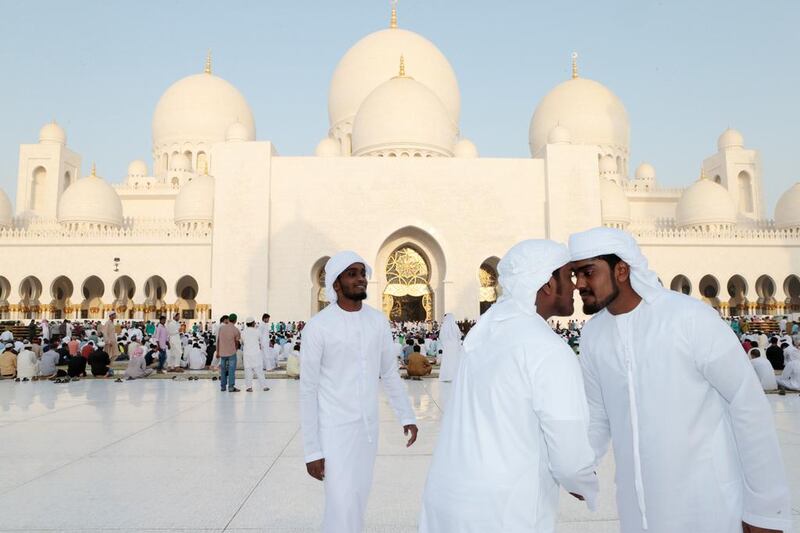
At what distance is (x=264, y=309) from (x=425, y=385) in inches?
492

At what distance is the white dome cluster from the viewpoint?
24.3 meters

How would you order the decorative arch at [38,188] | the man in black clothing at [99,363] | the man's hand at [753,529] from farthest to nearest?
the decorative arch at [38,188], the man in black clothing at [99,363], the man's hand at [753,529]

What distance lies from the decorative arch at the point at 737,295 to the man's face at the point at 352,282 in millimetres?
23390

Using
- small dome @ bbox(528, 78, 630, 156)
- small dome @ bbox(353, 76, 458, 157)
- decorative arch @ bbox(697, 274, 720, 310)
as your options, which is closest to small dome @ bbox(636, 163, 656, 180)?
small dome @ bbox(528, 78, 630, 156)

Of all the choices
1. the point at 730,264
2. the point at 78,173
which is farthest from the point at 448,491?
the point at 78,173

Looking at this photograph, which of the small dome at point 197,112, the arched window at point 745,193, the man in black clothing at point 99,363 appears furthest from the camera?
the small dome at point 197,112

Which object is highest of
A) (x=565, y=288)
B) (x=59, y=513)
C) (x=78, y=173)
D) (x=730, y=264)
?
(x=78, y=173)

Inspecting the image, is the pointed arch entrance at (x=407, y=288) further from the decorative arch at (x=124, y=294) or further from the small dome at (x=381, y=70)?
the decorative arch at (x=124, y=294)

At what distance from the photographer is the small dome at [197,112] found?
94.7 ft

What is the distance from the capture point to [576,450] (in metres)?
1.27

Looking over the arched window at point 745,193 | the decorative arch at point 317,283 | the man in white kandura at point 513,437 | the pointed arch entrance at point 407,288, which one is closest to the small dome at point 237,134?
the decorative arch at point 317,283

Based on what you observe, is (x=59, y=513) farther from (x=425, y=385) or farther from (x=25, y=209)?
(x=25, y=209)

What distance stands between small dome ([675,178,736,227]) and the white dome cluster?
23937mm

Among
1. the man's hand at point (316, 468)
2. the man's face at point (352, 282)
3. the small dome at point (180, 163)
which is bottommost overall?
the man's hand at point (316, 468)
